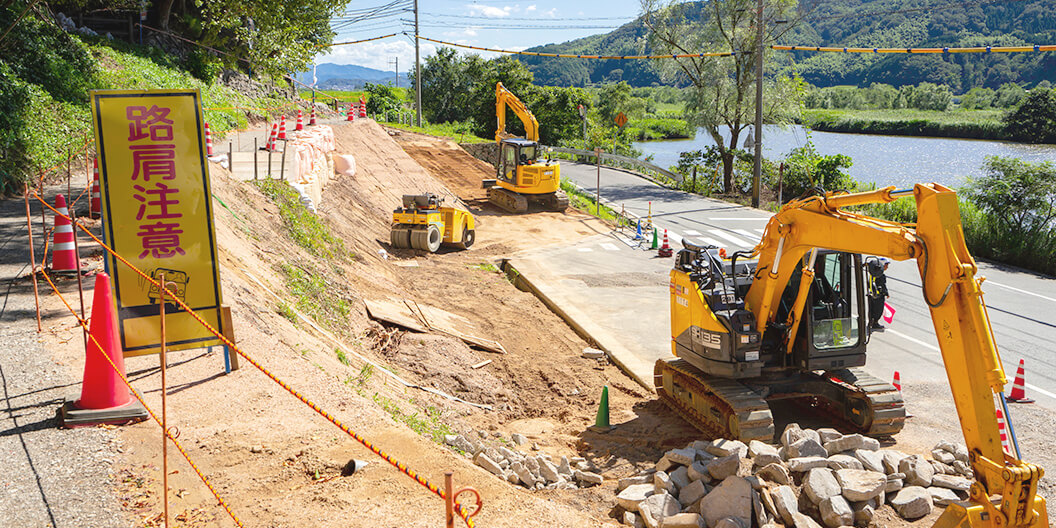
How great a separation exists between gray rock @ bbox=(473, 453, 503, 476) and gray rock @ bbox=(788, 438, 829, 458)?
3209 millimetres

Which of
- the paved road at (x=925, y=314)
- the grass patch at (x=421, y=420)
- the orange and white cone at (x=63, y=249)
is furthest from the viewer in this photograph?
the paved road at (x=925, y=314)

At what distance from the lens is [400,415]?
29.5 ft

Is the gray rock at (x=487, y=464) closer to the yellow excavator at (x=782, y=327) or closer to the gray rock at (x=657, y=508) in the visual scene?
the gray rock at (x=657, y=508)

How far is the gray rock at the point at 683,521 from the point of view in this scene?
23.5ft

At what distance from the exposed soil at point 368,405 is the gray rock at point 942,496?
0.58 meters

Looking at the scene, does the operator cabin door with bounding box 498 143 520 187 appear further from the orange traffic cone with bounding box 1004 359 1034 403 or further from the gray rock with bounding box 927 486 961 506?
the gray rock with bounding box 927 486 961 506

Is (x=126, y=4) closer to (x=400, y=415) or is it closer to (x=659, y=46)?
(x=659, y=46)

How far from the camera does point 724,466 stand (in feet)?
25.8

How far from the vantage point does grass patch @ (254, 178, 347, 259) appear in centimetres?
1656

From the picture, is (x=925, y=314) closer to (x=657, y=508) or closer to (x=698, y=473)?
(x=698, y=473)

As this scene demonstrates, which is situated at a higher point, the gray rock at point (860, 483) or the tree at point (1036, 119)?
the tree at point (1036, 119)

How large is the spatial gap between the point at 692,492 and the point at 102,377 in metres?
5.69

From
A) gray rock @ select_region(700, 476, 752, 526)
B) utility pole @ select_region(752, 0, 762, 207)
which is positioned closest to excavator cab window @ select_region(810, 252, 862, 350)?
gray rock @ select_region(700, 476, 752, 526)

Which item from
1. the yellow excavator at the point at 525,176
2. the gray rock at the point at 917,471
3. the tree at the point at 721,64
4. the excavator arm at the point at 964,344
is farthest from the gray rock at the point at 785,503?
the tree at the point at 721,64
